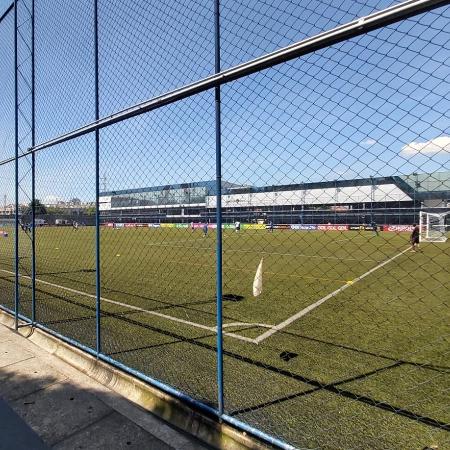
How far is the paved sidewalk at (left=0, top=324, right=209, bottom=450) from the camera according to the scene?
9.89 ft

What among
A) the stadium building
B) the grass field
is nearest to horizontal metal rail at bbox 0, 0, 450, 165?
the stadium building

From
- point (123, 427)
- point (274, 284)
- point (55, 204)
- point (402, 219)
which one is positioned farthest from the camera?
point (274, 284)

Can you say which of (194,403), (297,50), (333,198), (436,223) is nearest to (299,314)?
(194,403)

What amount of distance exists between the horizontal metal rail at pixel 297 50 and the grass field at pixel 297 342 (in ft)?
8.88

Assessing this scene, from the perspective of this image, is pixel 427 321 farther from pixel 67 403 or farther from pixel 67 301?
pixel 67 301

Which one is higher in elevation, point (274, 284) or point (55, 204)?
point (55, 204)

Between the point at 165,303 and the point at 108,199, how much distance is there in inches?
152

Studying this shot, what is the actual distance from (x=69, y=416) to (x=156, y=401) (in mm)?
748

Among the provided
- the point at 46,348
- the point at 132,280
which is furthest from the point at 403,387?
the point at 132,280

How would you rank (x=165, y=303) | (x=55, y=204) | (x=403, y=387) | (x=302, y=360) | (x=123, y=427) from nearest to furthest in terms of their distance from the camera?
1. (x=123, y=427)
2. (x=403, y=387)
3. (x=302, y=360)
4. (x=55, y=204)
5. (x=165, y=303)

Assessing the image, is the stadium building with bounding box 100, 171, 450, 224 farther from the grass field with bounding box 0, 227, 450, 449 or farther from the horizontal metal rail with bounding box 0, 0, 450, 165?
the grass field with bounding box 0, 227, 450, 449

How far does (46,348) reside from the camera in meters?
5.09

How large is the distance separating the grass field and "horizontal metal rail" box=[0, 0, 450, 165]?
2.71 metres

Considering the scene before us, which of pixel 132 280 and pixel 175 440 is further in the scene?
pixel 132 280
